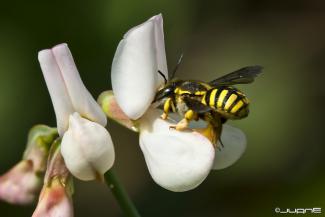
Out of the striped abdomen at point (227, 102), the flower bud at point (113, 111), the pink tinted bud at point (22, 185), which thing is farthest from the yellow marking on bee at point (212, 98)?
the pink tinted bud at point (22, 185)

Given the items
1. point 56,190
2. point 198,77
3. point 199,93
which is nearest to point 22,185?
point 56,190

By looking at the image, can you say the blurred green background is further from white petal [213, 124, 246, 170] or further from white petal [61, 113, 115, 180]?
white petal [61, 113, 115, 180]

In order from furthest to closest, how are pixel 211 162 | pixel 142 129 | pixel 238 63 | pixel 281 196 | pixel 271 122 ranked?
pixel 238 63, pixel 271 122, pixel 281 196, pixel 142 129, pixel 211 162

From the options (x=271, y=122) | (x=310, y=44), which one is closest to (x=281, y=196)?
(x=271, y=122)

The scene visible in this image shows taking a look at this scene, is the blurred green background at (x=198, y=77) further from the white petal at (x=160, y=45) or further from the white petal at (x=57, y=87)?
the white petal at (x=57, y=87)

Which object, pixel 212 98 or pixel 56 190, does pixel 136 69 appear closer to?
pixel 212 98

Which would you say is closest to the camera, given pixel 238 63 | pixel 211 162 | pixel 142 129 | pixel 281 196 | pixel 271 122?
pixel 211 162

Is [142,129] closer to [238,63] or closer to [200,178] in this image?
[200,178]
